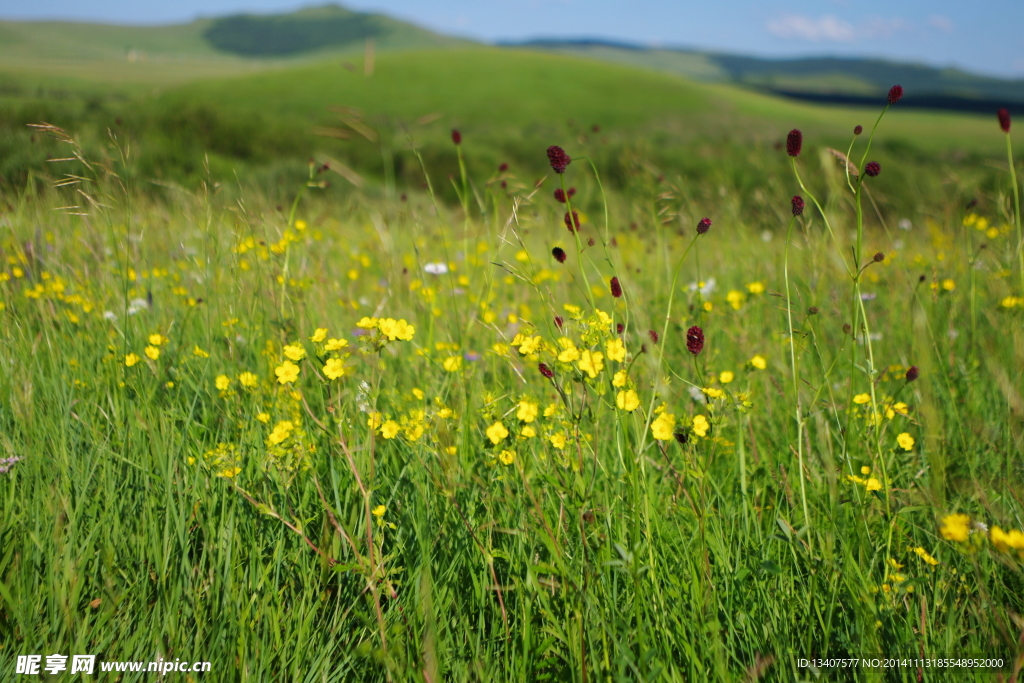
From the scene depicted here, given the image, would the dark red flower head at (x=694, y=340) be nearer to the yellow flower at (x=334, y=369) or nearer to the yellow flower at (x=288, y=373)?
the yellow flower at (x=334, y=369)

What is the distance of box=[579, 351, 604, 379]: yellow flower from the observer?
1.18 meters

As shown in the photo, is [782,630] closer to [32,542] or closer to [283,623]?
[283,623]

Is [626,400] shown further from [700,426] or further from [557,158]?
[557,158]

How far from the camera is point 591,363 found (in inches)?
47.3

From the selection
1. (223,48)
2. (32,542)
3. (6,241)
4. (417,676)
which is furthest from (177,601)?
(223,48)

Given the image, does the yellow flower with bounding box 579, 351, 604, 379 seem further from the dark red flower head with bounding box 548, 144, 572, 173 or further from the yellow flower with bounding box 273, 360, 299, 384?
the yellow flower with bounding box 273, 360, 299, 384

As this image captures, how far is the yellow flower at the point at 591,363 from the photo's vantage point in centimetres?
118

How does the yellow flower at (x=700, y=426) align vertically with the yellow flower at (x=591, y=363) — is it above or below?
below

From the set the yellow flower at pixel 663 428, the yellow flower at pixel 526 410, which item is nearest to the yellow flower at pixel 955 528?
the yellow flower at pixel 663 428

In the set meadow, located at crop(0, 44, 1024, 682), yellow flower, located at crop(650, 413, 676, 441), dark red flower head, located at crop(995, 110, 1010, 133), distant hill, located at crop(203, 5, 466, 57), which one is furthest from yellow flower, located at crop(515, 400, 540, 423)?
distant hill, located at crop(203, 5, 466, 57)

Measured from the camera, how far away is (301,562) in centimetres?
133

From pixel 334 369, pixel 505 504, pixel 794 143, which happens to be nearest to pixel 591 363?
pixel 505 504

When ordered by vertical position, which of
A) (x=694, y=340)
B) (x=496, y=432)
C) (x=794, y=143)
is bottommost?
(x=496, y=432)

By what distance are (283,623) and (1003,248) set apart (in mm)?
2957
